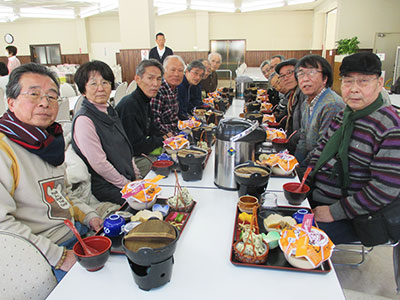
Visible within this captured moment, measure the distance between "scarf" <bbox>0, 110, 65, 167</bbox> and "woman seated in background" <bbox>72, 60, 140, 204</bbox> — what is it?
0.41 meters

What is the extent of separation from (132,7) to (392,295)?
6.84 metres

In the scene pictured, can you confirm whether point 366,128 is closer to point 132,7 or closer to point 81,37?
point 132,7

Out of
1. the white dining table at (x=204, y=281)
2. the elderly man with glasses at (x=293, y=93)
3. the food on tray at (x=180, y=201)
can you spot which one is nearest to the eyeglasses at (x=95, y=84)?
the food on tray at (x=180, y=201)

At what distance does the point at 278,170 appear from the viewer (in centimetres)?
166

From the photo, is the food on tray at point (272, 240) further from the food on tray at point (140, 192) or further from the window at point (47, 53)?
the window at point (47, 53)

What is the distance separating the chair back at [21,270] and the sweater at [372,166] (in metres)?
1.29

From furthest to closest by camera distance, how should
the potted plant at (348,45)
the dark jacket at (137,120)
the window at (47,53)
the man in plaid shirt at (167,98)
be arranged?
the window at (47,53), the potted plant at (348,45), the man in plaid shirt at (167,98), the dark jacket at (137,120)

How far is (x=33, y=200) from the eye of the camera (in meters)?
1.21

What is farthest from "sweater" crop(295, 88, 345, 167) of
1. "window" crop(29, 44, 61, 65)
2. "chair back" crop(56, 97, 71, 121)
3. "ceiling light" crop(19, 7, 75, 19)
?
"window" crop(29, 44, 61, 65)

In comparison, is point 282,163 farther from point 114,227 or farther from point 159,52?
point 159,52

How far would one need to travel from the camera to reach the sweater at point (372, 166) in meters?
1.34

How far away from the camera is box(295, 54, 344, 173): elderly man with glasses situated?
6.53 ft

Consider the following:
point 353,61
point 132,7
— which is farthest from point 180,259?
point 132,7

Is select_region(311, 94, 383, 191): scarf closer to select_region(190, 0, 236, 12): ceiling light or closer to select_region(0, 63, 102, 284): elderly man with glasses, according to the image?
select_region(0, 63, 102, 284): elderly man with glasses
